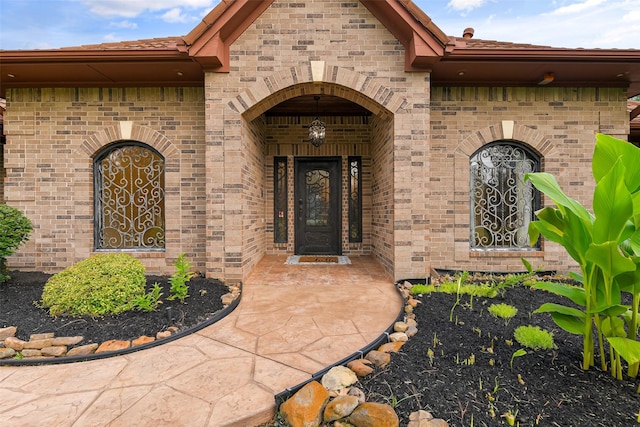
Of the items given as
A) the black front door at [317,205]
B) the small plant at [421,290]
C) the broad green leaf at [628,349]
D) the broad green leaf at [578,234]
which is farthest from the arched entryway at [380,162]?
the broad green leaf at [628,349]

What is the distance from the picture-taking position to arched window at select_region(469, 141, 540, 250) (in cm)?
507

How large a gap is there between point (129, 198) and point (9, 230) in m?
1.49

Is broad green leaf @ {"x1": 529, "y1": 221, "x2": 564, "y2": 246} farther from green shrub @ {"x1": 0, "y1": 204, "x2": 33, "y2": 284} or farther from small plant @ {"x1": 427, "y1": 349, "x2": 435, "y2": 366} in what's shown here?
green shrub @ {"x1": 0, "y1": 204, "x2": 33, "y2": 284}

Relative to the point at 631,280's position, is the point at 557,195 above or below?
above

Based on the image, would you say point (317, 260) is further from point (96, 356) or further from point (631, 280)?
point (631, 280)

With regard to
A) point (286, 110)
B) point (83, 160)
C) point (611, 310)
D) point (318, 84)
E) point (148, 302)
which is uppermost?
A: point (286, 110)

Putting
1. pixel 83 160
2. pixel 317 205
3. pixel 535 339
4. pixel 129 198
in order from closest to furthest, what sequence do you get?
pixel 535 339 → pixel 83 160 → pixel 129 198 → pixel 317 205

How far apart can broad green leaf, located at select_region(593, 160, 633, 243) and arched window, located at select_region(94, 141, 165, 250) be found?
5.44 m

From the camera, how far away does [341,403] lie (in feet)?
5.50

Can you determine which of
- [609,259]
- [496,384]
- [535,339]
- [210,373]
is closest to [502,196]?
[535,339]

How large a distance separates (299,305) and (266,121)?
14.4 feet

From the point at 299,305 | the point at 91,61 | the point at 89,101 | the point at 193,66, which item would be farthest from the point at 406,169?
the point at 89,101

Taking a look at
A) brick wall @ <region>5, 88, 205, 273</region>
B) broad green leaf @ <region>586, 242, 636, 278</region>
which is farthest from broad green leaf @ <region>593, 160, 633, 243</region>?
brick wall @ <region>5, 88, 205, 273</region>

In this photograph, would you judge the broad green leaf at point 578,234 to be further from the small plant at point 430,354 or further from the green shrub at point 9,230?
the green shrub at point 9,230
